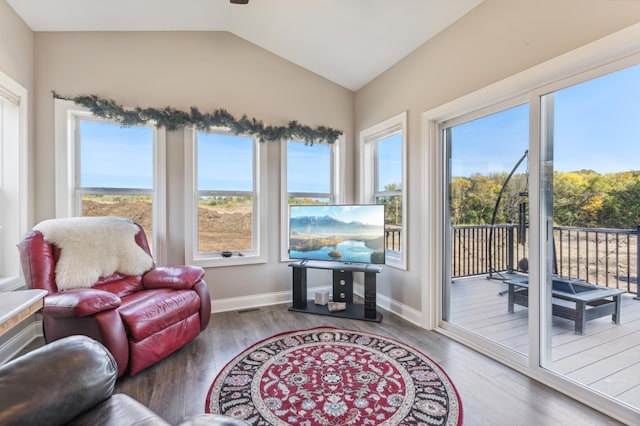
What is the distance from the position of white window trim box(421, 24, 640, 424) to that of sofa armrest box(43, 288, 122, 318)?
8.42 ft

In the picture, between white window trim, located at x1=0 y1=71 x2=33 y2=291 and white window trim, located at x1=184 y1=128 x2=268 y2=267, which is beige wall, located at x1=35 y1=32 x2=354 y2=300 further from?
white window trim, located at x1=0 y1=71 x2=33 y2=291

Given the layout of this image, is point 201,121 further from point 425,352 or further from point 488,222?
point 425,352

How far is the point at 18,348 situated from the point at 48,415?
227 cm

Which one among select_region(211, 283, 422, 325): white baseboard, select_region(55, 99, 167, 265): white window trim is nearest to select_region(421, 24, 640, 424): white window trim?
select_region(211, 283, 422, 325): white baseboard

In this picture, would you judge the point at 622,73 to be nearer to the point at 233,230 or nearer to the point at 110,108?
the point at 233,230

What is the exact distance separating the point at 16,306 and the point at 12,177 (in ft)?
6.53

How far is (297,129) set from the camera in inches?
140

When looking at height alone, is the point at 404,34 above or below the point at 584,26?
above

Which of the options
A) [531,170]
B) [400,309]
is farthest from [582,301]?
A: [400,309]

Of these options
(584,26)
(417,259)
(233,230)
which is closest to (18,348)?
(233,230)

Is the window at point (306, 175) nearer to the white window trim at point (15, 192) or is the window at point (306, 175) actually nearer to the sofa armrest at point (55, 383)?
the white window trim at point (15, 192)

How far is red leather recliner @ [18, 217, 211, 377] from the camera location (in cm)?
181

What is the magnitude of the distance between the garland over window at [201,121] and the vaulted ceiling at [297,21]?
0.67 meters

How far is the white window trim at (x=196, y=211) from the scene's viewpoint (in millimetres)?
3154
